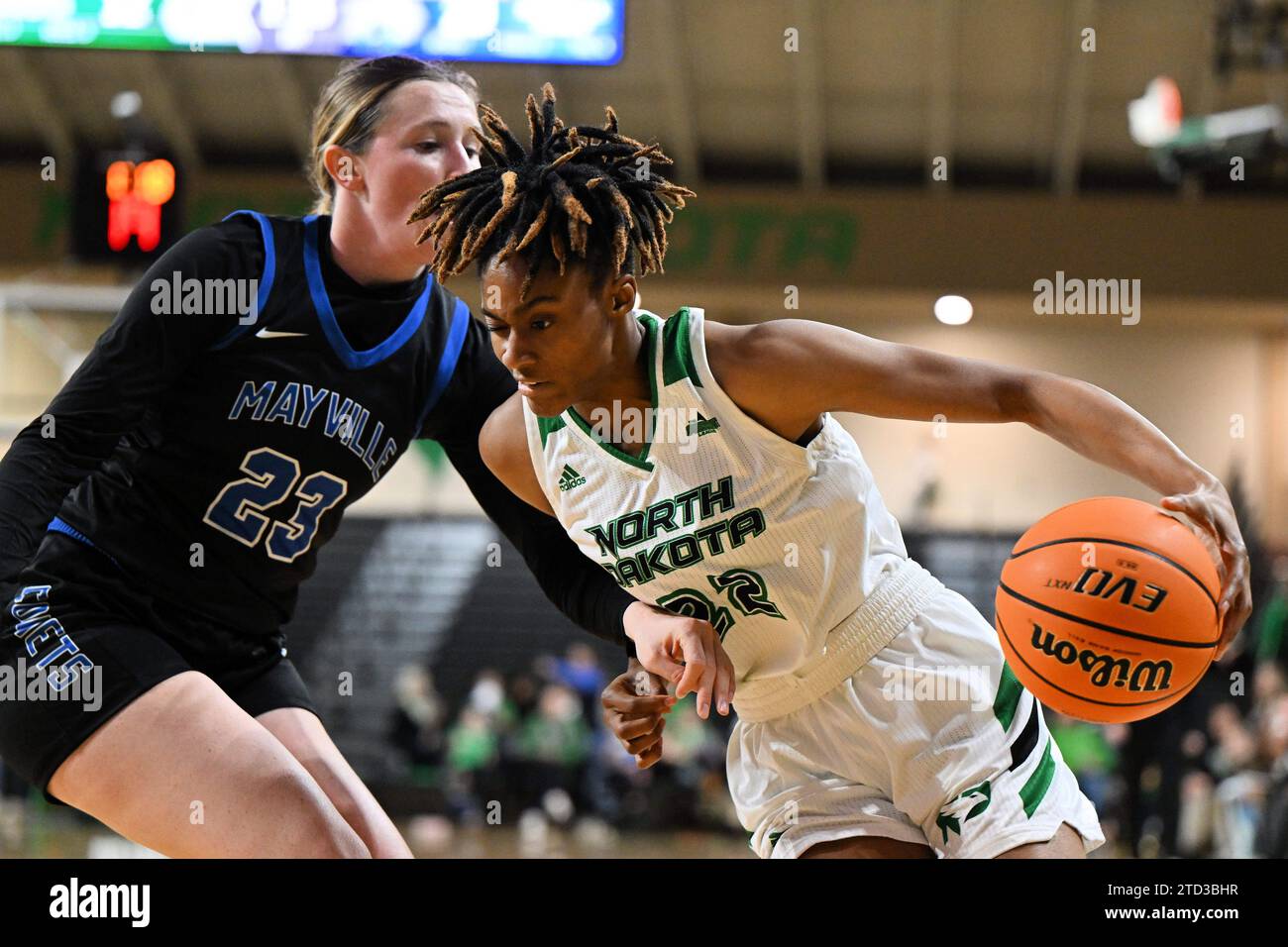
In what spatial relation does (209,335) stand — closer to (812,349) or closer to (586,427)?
(586,427)

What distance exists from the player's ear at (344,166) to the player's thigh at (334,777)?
111 centimetres

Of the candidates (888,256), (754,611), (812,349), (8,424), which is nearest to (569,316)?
(812,349)

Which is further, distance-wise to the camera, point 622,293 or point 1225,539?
point 622,293

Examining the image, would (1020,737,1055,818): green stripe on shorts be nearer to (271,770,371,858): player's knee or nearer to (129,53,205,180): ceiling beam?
(271,770,371,858): player's knee

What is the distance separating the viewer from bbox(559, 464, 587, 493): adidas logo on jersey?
8.59ft

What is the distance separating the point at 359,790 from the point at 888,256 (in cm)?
1070

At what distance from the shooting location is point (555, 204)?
2418 mm

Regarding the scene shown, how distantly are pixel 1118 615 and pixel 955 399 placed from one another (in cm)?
46

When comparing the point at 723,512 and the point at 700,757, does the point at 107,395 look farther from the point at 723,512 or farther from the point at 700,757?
the point at 700,757

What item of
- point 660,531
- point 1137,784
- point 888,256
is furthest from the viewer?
point 888,256

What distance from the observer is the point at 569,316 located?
2.41m

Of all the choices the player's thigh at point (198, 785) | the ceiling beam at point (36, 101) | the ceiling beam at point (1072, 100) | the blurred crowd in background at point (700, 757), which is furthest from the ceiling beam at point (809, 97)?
the player's thigh at point (198, 785)

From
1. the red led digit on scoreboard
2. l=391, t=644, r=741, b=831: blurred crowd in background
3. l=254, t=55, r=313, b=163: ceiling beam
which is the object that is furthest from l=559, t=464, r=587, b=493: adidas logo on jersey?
l=254, t=55, r=313, b=163: ceiling beam


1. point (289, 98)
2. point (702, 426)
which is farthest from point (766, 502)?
point (289, 98)
